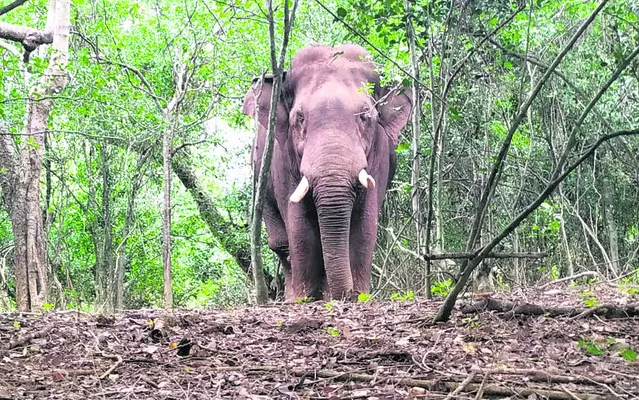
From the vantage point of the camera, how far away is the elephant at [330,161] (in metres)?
8.84

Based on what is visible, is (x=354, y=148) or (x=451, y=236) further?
(x=451, y=236)

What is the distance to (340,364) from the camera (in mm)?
4141

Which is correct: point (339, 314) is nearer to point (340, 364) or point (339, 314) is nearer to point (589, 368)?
point (340, 364)

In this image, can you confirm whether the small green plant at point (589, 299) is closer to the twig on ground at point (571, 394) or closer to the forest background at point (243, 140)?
the forest background at point (243, 140)

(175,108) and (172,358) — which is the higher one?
(175,108)

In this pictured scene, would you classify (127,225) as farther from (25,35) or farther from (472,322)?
(472,322)

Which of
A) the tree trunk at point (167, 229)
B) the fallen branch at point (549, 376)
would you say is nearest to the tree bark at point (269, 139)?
the tree trunk at point (167, 229)

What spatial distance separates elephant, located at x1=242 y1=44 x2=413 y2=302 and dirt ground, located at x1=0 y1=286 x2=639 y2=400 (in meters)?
2.78

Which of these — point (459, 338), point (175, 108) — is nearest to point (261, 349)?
point (459, 338)

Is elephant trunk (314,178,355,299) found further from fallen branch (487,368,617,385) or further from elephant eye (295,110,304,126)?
fallen branch (487,368,617,385)

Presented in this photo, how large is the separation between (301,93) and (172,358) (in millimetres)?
5871

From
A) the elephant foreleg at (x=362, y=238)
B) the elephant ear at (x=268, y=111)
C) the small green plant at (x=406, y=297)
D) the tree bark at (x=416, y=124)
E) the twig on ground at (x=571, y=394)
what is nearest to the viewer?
the twig on ground at (x=571, y=394)

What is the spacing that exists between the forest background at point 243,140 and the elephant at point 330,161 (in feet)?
1.57

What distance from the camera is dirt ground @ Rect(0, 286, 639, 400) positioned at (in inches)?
139
